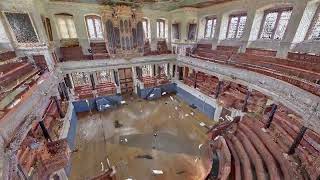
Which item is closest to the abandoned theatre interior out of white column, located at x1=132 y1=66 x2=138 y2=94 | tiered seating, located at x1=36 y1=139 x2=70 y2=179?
tiered seating, located at x1=36 y1=139 x2=70 y2=179

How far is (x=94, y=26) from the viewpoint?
17.9 m

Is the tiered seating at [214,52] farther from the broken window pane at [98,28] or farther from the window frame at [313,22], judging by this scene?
the broken window pane at [98,28]

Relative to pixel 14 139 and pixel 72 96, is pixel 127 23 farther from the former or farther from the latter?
pixel 14 139

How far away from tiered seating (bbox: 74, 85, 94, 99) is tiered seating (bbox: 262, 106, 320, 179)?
1542 centimetres

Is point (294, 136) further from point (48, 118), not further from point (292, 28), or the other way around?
point (48, 118)

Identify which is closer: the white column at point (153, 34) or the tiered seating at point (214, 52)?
the tiered seating at point (214, 52)

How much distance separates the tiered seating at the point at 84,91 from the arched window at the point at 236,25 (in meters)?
15.8

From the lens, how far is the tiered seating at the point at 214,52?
52.8ft

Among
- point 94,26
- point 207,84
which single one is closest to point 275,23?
point 207,84

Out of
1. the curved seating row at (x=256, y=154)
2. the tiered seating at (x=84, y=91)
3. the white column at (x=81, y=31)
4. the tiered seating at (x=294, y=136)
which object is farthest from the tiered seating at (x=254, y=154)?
the white column at (x=81, y=31)

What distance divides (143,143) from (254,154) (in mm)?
6991

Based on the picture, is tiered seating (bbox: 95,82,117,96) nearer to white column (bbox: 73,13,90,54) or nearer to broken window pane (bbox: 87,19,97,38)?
white column (bbox: 73,13,90,54)

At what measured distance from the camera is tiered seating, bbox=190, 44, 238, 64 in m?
16.1

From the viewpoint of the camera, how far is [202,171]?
9.34 metres
